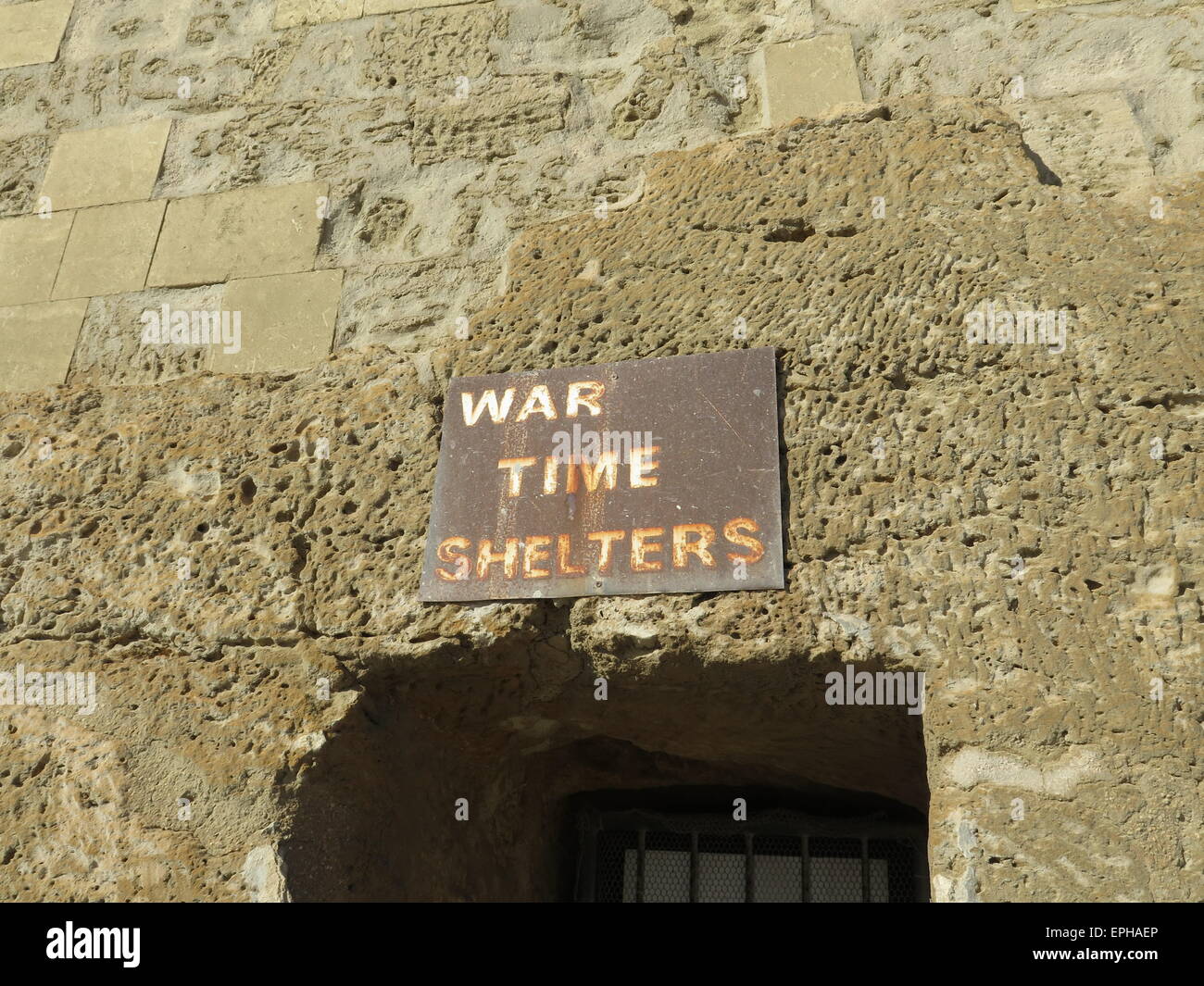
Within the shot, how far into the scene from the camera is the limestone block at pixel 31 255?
2.83 meters

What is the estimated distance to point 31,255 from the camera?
9.47ft

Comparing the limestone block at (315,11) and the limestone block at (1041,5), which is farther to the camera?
the limestone block at (315,11)

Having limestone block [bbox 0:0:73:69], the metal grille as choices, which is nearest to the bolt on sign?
the metal grille

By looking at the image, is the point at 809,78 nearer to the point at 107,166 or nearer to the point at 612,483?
the point at 612,483

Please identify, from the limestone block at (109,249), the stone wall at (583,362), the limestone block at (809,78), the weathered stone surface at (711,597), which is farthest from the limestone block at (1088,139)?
the limestone block at (109,249)

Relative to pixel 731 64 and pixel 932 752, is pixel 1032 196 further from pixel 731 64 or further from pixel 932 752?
pixel 932 752

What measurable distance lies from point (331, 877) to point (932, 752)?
1044 millimetres

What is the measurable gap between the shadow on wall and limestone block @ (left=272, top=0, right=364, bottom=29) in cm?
176

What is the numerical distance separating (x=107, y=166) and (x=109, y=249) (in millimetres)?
258

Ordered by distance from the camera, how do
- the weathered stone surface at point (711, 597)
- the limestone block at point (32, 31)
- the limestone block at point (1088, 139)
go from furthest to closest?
the limestone block at point (32, 31), the limestone block at point (1088, 139), the weathered stone surface at point (711, 597)

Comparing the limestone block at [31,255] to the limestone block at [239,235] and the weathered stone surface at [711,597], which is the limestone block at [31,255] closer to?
the limestone block at [239,235]

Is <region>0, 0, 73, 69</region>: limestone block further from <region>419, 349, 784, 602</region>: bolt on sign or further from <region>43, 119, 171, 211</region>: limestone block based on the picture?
<region>419, 349, 784, 602</region>: bolt on sign

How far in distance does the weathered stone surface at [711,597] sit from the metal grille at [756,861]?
0.13 metres

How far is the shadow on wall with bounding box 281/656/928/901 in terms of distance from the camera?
2070 millimetres
